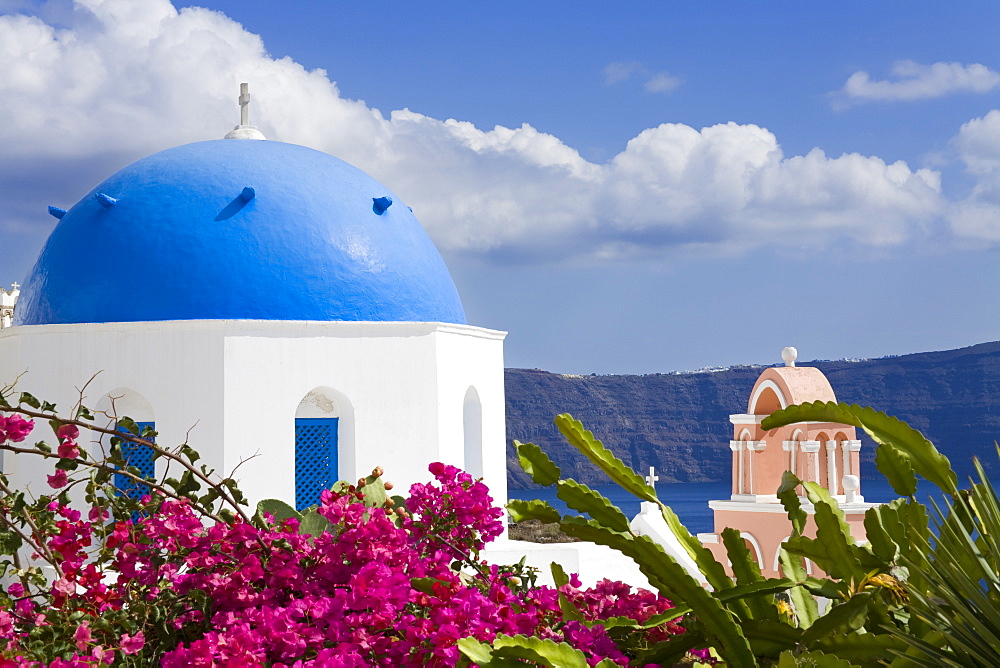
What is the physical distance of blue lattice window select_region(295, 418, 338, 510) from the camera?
32.2ft

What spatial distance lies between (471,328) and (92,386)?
3796mm

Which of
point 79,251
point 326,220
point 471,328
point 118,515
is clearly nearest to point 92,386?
point 79,251

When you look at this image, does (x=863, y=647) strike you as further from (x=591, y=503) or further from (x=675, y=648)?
(x=591, y=503)

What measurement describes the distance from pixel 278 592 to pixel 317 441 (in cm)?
720

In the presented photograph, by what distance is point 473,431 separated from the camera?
11.1 meters

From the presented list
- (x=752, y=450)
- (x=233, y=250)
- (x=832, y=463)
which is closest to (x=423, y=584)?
(x=233, y=250)

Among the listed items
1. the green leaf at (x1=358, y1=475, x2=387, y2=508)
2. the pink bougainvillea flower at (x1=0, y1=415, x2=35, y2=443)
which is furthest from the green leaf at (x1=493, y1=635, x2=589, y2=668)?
the green leaf at (x1=358, y1=475, x2=387, y2=508)

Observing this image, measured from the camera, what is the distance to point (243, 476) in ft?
30.5

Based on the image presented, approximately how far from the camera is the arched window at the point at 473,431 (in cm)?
1103

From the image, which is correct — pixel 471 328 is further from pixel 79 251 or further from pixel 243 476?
pixel 79 251

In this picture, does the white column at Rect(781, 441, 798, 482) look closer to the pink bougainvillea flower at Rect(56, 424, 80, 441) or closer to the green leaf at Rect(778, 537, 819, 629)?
the green leaf at Rect(778, 537, 819, 629)

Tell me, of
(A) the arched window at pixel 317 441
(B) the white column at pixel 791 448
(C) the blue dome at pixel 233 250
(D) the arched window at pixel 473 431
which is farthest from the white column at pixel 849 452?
(A) the arched window at pixel 317 441

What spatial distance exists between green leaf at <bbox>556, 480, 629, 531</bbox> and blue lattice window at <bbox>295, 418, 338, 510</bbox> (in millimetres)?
7404

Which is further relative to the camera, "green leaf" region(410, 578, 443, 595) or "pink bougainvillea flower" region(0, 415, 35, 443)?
"pink bougainvillea flower" region(0, 415, 35, 443)
